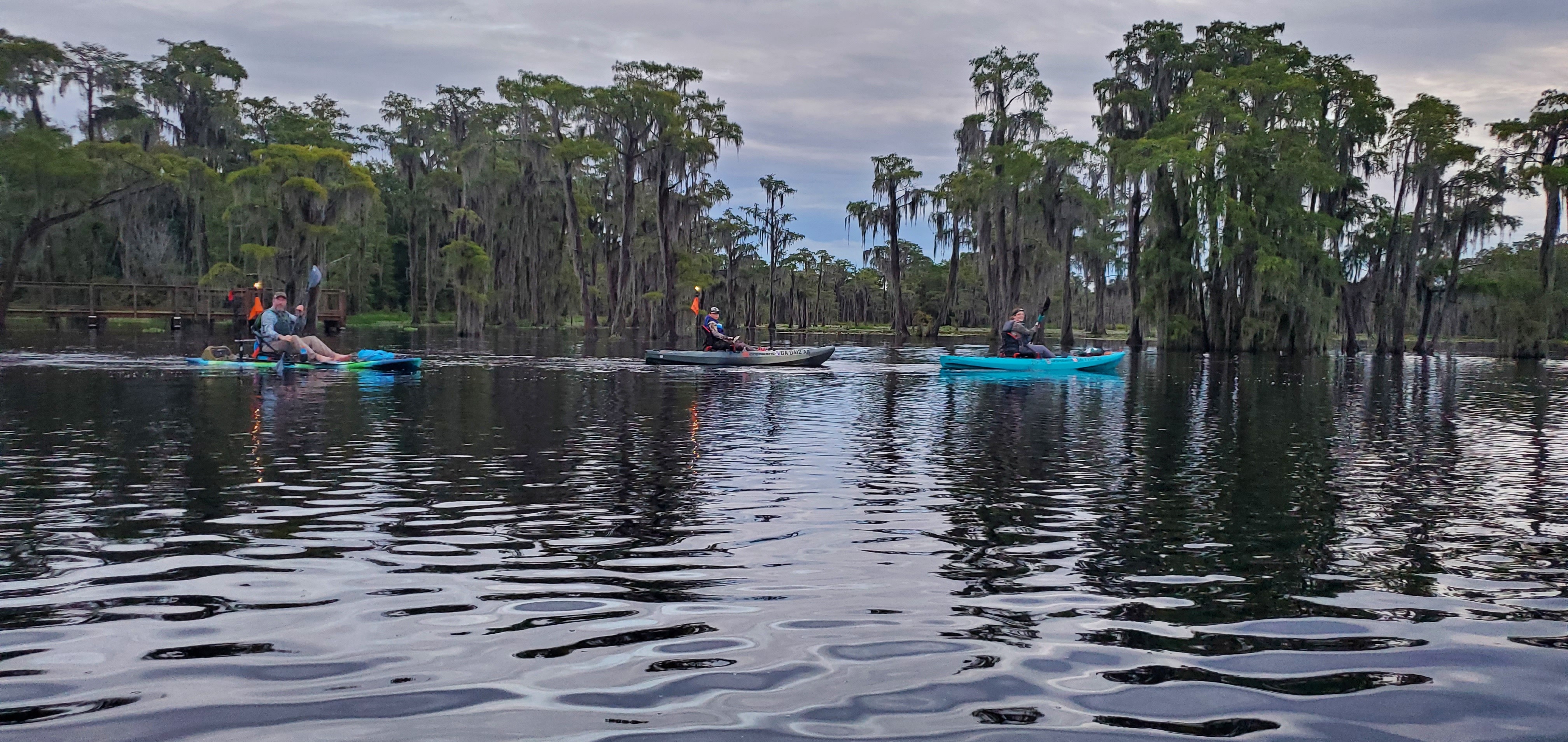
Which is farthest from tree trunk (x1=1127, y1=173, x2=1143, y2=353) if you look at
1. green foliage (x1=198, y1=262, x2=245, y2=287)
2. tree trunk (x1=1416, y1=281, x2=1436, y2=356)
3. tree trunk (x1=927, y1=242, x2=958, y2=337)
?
green foliage (x1=198, y1=262, x2=245, y2=287)

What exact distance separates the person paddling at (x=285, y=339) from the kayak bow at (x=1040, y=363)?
1452 cm

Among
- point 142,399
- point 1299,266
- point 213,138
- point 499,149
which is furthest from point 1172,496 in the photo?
point 213,138

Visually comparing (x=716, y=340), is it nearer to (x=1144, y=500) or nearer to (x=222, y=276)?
(x=1144, y=500)

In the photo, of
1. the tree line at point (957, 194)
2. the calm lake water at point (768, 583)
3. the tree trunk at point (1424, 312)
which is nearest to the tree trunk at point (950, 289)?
the tree line at point (957, 194)

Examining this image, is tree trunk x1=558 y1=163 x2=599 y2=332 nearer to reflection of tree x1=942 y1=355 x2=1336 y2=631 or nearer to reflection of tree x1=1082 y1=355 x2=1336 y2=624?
reflection of tree x1=942 y1=355 x2=1336 y2=631

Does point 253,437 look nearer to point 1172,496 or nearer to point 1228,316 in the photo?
point 1172,496

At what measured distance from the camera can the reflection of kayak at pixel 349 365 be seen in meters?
23.5

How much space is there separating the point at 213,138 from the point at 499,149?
1541 centimetres

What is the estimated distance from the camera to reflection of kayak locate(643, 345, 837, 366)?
2791cm

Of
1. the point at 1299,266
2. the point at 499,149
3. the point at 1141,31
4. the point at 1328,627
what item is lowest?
the point at 1328,627

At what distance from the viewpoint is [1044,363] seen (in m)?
26.5

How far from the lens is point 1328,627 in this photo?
17.1 feet

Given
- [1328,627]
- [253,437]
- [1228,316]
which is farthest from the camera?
[1228,316]

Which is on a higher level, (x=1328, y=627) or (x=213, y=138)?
(x=213, y=138)
